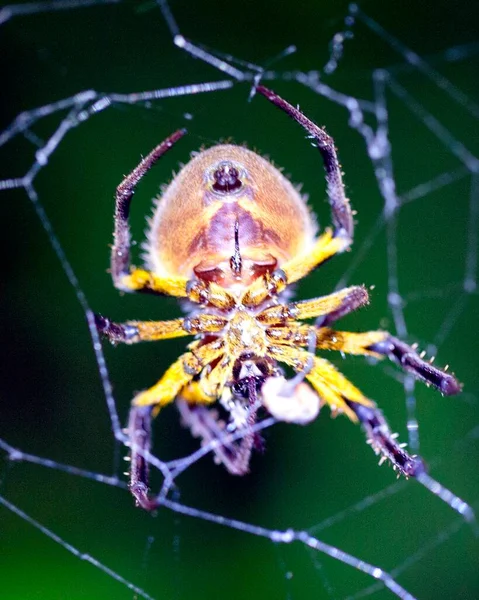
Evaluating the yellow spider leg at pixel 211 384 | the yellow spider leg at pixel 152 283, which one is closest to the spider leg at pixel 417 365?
the yellow spider leg at pixel 211 384

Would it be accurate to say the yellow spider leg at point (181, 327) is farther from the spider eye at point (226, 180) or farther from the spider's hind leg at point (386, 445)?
the spider's hind leg at point (386, 445)

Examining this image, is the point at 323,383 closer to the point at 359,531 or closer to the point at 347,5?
the point at 359,531

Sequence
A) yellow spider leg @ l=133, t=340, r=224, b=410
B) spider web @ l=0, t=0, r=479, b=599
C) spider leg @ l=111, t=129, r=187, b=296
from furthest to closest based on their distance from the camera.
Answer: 1. spider web @ l=0, t=0, r=479, b=599
2. yellow spider leg @ l=133, t=340, r=224, b=410
3. spider leg @ l=111, t=129, r=187, b=296

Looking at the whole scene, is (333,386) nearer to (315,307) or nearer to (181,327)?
(315,307)

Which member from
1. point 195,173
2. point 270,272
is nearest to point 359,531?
point 270,272

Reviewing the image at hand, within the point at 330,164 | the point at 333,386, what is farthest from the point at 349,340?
the point at 330,164

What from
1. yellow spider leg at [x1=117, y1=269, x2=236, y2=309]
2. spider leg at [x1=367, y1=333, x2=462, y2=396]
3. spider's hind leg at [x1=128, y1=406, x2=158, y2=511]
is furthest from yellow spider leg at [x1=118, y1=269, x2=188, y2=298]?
spider leg at [x1=367, y1=333, x2=462, y2=396]

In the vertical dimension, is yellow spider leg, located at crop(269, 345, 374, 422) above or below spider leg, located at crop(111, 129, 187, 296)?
below

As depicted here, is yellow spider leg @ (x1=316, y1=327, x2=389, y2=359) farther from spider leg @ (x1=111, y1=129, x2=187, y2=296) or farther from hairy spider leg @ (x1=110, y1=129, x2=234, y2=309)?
spider leg @ (x1=111, y1=129, x2=187, y2=296)
